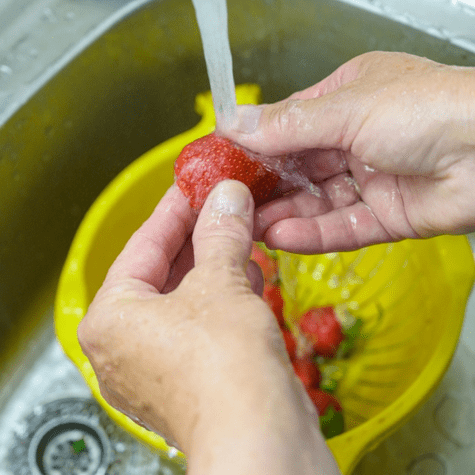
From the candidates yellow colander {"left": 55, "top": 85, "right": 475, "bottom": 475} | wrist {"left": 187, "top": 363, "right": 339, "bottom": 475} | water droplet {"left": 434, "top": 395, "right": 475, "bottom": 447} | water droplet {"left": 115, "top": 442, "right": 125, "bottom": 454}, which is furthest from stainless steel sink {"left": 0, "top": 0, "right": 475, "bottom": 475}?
wrist {"left": 187, "top": 363, "right": 339, "bottom": 475}

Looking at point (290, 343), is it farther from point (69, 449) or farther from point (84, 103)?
point (84, 103)

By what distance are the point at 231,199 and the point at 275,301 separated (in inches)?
14.4

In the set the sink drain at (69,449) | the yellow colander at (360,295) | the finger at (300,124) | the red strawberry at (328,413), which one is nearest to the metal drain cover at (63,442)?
the sink drain at (69,449)

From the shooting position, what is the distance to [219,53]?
0.61 metres

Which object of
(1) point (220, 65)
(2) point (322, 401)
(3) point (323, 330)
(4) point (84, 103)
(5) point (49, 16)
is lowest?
(2) point (322, 401)

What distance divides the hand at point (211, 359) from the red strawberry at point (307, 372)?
369 millimetres

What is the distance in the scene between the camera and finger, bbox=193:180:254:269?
48 centimetres

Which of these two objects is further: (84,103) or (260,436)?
(84,103)

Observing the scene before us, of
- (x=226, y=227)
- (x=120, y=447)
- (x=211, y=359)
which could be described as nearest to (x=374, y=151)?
(x=226, y=227)

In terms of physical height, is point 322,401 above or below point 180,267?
below

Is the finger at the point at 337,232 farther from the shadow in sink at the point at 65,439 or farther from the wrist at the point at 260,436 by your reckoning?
the shadow in sink at the point at 65,439

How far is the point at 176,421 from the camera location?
396 millimetres

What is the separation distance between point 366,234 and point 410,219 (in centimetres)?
7

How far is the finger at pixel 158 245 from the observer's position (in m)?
0.56
